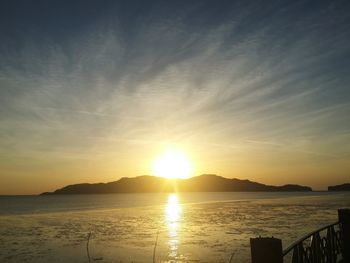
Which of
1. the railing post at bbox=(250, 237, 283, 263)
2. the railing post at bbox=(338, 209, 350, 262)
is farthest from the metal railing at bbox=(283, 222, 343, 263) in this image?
the railing post at bbox=(250, 237, 283, 263)

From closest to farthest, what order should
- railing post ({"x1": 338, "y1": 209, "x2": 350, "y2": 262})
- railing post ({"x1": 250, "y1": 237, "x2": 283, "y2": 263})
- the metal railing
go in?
railing post ({"x1": 250, "y1": 237, "x2": 283, "y2": 263}) → the metal railing → railing post ({"x1": 338, "y1": 209, "x2": 350, "y2": 262})

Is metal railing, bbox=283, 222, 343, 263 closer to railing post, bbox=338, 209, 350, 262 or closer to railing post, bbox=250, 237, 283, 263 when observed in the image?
railing post, bbox=338, 209, 350, 262

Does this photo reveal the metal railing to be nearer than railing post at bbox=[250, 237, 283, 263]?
No

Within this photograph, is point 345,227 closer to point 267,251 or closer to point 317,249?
point 317,249

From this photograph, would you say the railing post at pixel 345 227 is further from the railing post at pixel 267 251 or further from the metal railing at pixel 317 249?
the railing post at pixel 267 251

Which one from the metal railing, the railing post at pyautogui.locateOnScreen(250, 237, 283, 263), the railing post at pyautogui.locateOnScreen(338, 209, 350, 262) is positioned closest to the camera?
the railing post at pyautogui.locateOnScreen(250, 237, 283, 263)

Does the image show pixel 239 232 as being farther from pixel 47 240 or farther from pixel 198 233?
pixel 47 240

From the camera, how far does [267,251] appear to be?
22.7 ft

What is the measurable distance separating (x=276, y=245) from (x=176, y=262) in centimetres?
2004

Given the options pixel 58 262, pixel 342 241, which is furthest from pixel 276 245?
pixel 58 262

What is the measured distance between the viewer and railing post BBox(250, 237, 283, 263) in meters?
6.90

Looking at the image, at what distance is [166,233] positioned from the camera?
42.4 meters

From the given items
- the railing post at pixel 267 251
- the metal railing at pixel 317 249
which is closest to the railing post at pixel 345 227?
the metal railing at pixel 317 249

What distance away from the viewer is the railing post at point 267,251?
690cm
